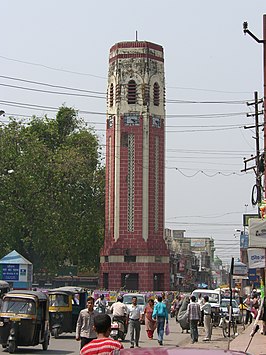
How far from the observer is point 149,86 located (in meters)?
69.5

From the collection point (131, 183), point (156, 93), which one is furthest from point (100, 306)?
point (156, 93)

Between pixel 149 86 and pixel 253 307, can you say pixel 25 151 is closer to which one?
pixel 149 86

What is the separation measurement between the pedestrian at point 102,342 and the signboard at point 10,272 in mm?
31508

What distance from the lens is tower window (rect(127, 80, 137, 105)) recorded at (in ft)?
228

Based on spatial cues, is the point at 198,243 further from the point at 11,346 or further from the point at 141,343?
the point at 11,346

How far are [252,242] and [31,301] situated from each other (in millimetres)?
6869

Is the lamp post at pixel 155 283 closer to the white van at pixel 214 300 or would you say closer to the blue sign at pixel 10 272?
the white van at pixel 214 300

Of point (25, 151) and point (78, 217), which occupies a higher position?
point (25, 151)

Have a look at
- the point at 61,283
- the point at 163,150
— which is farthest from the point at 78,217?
the point at 61,283

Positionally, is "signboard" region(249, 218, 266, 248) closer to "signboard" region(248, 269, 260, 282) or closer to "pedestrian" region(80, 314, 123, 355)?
"pedestrian" region(80, 314, 123, 355)

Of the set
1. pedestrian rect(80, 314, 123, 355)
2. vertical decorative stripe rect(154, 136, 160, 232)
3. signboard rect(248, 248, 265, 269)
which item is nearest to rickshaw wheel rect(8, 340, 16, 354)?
signboard rect(248, 248, 265, 269)

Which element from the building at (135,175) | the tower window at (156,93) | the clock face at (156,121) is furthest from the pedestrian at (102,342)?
the tower window at (156,93)

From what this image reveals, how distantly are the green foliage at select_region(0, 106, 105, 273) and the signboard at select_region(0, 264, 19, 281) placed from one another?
23.7 metres

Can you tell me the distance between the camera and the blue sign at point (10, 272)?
131 feet
